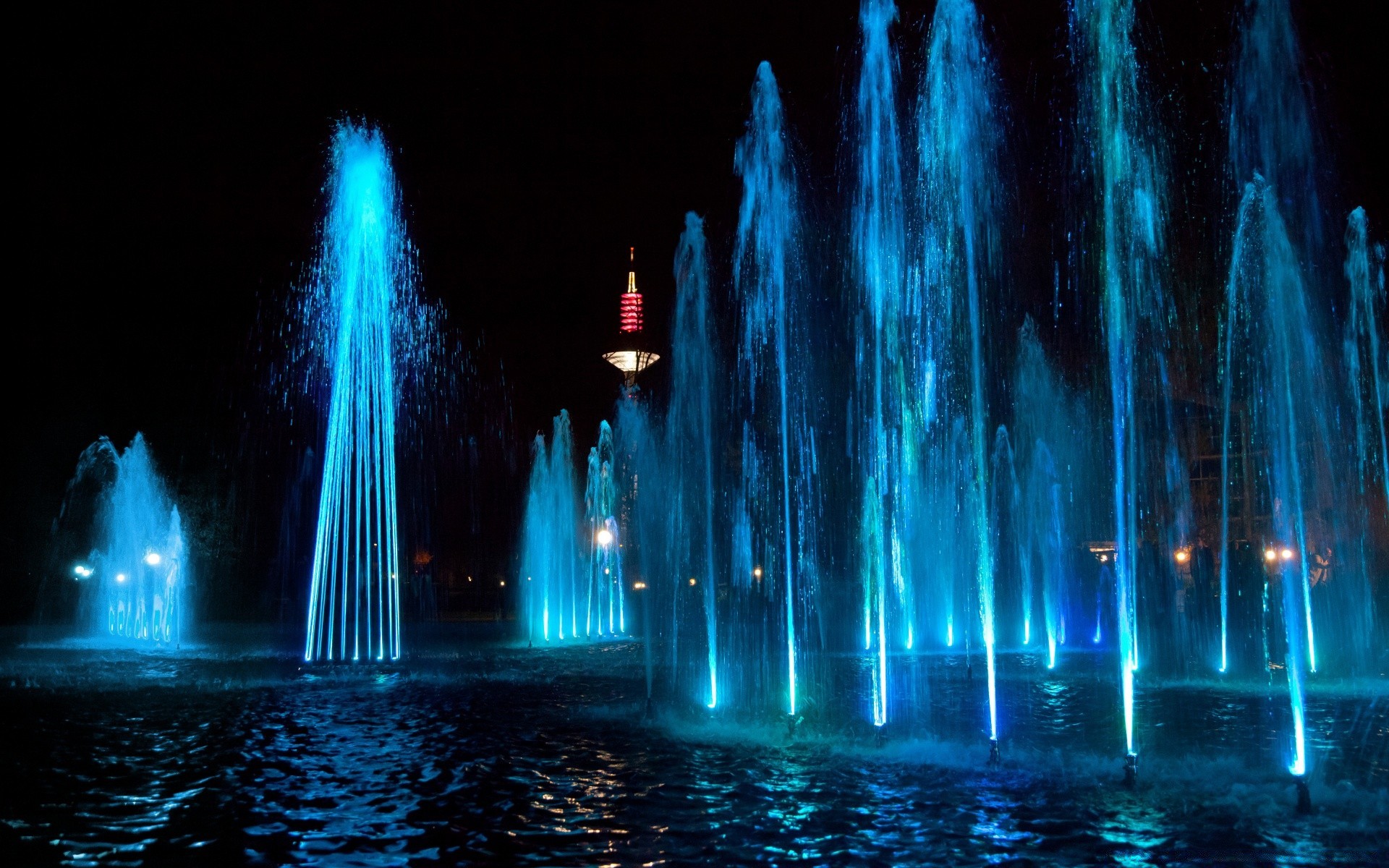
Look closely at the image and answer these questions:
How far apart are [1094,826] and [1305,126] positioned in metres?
13.6

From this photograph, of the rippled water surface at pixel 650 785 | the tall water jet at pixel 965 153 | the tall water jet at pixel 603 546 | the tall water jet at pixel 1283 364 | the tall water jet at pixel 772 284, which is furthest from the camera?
the tall water jet at pixel 603 546

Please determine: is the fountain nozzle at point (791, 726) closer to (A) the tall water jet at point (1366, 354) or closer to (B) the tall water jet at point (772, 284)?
(B) the tall water jet at point (772, 284)

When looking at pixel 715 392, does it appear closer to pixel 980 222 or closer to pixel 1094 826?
pixel 980 222

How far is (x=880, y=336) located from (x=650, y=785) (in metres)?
13.6

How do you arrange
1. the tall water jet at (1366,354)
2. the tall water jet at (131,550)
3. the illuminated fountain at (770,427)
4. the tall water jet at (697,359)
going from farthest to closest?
the tall water jet at (131,550), the tall water jet at (1366,354), the tall water jet at (697,359), the illuminated fountain at (770,427)

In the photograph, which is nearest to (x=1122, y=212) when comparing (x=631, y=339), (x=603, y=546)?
(x=603, y=546)

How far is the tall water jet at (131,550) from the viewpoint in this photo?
36719 millimetres

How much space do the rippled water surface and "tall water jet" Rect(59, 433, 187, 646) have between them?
24.2m

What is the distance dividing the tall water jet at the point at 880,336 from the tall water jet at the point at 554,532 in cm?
1103

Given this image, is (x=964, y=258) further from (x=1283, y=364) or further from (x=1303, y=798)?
(x=1303, y=798)

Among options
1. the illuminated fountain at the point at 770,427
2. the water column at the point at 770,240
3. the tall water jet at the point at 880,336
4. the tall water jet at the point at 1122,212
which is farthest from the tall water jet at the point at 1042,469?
the water column at the point at 770,240

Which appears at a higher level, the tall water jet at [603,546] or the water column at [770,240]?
the water column at [770,240]

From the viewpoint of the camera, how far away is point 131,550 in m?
38.7

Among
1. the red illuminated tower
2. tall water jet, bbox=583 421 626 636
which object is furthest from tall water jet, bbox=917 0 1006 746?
the red illuminated tower
